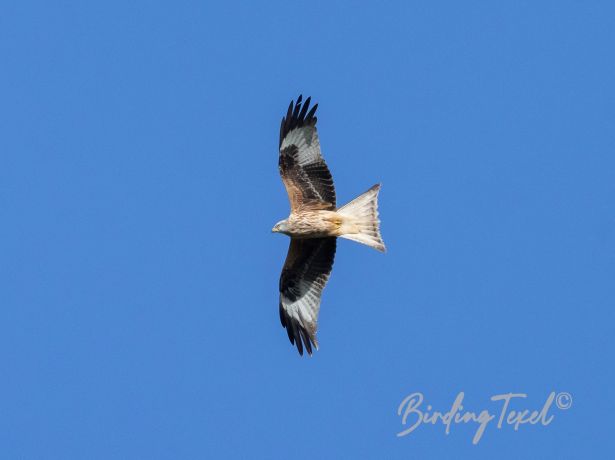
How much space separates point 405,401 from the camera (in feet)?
33.4

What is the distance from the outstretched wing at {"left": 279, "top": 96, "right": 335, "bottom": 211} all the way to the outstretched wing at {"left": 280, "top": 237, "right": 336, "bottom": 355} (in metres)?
0.50

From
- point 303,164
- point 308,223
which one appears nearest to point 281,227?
point 308,223

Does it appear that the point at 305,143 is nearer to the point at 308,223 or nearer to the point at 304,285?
the point at 308,223

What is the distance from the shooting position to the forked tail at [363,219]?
384 inches

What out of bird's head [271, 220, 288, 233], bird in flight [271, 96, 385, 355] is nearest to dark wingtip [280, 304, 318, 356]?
bird in flight [271, 96, 385, 355]

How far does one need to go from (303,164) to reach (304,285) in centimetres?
146

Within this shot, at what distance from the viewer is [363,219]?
9.81 metres

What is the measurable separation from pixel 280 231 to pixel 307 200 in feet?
1.63

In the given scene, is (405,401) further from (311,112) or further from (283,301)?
(311,112)

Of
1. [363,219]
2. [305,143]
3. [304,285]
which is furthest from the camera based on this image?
[304,285]

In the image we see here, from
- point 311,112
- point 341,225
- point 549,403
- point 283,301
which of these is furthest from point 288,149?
point 549,403

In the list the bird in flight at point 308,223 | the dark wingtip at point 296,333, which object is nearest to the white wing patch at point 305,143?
the bird in flight at point 308,223

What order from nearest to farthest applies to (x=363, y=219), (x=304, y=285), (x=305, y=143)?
(x=363, y=219) < (x=305, y=143) < (x=304, y=285)

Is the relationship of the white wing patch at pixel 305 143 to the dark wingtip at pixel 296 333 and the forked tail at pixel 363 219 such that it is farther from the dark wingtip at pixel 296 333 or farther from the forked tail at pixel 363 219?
the dark wingtip at pixel 296 333
